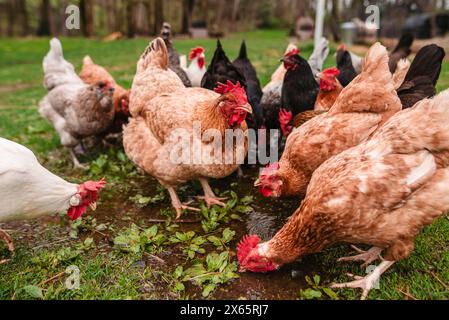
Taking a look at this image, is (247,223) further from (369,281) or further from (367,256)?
(369,281)

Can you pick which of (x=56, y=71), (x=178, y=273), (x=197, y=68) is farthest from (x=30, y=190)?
(x=197, y=68)

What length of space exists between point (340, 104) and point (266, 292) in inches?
67.1

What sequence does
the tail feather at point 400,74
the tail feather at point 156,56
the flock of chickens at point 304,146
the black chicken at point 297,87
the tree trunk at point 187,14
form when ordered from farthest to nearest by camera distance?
1. the tree trunk at point 187,14
2. the black chicken at point 297,87
3. the tail feather at point 156,56
4. the tail feather at point 400,74
5. the flock of chickens at point 304,146

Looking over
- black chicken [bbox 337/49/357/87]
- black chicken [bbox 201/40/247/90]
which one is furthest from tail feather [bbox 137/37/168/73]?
black chicken [bbox 337/49/357/87]

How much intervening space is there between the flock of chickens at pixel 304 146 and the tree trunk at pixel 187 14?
60.4 ft

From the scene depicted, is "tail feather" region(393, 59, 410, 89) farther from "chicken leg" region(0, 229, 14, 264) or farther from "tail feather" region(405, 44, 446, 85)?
"chicken leg" region(0, 229, 14, 264)

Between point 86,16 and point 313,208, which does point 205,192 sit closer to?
point 313,208

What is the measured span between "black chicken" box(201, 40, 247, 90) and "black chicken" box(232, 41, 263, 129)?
9.2 inches

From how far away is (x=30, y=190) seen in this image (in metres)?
2.29

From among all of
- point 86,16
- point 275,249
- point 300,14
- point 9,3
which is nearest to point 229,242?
point 275,249

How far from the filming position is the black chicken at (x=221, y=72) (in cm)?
423

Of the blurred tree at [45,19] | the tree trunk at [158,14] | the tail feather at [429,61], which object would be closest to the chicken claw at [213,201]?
the tail feather at [429,61]

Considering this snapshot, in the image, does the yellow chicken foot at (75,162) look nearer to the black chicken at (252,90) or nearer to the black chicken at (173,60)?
the black chicken at (173,60)

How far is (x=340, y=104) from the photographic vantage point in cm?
298
